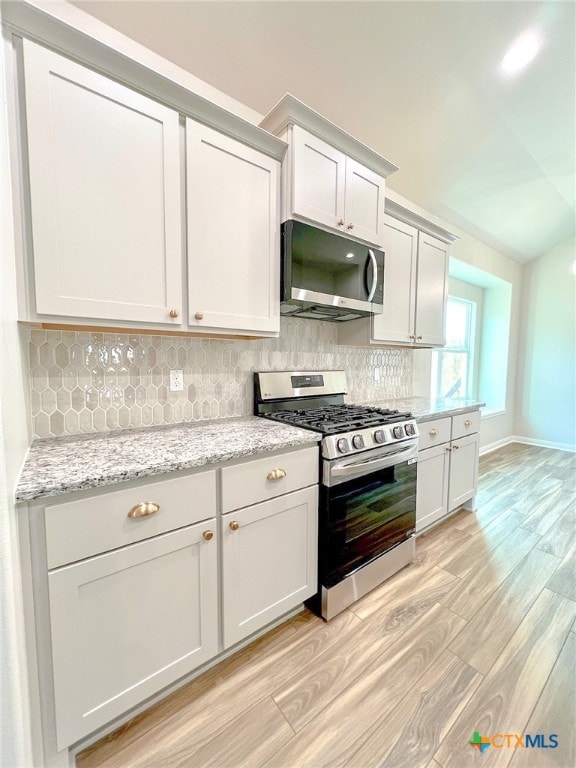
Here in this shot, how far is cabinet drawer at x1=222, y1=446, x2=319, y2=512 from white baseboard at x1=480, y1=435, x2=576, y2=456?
397cm

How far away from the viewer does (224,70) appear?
1.66m

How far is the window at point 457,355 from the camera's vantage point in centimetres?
421

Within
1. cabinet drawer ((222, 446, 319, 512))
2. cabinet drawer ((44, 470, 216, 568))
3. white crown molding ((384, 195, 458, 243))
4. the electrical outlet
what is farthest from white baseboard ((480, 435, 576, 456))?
cabinet drawer ((44, 470, 216, 568))

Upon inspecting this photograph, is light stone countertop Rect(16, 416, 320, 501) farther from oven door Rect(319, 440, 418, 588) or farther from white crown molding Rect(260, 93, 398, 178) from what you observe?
white crown molding Rect(260, 93, 398, 178)

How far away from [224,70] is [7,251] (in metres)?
1.57

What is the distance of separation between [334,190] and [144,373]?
146 centimetres

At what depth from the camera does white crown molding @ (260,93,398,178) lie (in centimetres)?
155

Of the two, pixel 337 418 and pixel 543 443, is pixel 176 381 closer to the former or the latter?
pixel 337 418

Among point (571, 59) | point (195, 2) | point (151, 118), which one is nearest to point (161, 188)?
point (151, 118)

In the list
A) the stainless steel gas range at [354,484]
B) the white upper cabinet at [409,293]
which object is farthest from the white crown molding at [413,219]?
the stainless steel gas range at [354,484]

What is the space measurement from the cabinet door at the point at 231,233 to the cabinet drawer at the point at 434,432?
123 centimetres

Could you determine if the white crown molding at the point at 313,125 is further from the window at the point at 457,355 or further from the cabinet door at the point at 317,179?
the window at the point at 457,355

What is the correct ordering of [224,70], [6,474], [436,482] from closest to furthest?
1. [6,474]
2. [224,70]
3. [436,482]

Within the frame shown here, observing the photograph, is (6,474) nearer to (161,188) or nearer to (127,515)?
(127,515)
